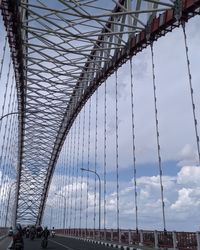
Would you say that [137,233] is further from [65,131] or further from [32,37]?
[65,131]

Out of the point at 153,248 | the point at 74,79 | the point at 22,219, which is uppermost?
the point at 74,79

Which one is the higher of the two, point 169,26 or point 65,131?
point 65,131

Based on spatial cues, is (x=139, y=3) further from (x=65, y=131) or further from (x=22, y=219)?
(x=22, y=219)

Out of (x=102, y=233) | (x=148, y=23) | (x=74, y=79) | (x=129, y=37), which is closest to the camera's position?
(x=148, y=23)

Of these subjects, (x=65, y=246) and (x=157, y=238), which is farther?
(x=65, y=246)

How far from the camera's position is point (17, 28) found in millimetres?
34312

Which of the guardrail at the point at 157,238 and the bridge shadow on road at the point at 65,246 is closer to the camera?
the guardrail at the point at 157,238

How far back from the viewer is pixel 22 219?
11838 cm

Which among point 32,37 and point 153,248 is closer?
point 153,248

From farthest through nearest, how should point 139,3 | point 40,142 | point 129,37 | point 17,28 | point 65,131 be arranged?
point 40,142 → point 65,131 → point 129,37 → point 17,28 → point 139,3

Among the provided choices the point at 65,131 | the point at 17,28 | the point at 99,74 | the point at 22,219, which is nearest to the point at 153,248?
the point at 17,28

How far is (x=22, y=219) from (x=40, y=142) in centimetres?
3964

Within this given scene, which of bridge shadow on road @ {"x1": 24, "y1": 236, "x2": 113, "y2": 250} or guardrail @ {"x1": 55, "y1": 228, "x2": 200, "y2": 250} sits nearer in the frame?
guardrail @ {"x1": 55, "y1": 228, "x2": 200, "y2": 250}

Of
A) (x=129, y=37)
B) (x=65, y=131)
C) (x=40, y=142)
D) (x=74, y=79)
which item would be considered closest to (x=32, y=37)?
(x=129, y=37)
